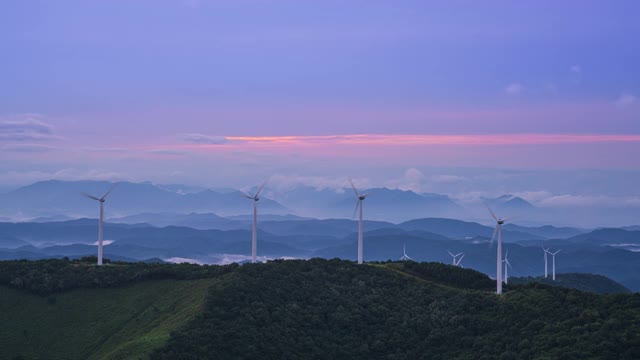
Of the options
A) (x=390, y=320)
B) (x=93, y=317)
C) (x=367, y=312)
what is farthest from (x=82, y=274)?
(x=390, y=320)

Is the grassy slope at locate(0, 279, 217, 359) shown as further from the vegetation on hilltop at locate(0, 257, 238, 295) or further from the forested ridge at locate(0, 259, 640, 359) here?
the forested ridge at locate(0, 259, 640, 359)

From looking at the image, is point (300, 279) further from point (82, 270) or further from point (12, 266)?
point (12, 266)

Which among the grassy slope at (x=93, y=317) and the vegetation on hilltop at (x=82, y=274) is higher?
the vegetation on hilltop at (x=82, y=274)

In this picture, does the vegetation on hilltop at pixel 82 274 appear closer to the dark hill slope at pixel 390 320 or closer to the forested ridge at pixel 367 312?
the forested ridge at pixel 367 312

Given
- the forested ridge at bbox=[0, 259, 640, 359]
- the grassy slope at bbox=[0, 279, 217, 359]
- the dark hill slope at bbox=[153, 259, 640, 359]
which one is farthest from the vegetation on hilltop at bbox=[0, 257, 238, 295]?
the dark hill slope at bbox=[153, 259, 640, 359]

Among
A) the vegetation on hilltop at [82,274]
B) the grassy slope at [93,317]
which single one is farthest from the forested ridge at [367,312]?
the grassy slope at [93,317]
